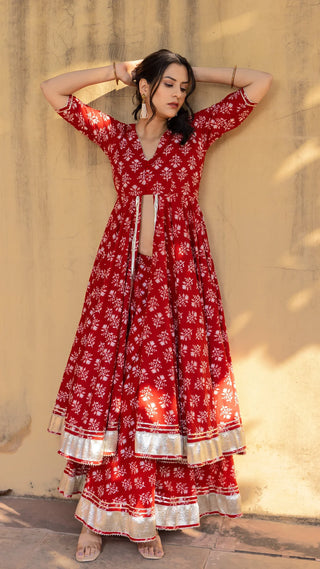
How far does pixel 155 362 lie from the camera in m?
2.71

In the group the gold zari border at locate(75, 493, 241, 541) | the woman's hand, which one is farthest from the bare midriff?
the gold zari border at locate(75, 493, 241, 541)

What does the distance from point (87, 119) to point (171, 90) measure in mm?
425

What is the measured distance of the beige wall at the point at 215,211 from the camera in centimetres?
297

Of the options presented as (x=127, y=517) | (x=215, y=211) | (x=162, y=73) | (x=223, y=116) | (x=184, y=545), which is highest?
(x=162, y=73)

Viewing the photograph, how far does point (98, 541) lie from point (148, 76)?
2.05 metres

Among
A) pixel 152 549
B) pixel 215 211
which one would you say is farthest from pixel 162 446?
pixel 215 211

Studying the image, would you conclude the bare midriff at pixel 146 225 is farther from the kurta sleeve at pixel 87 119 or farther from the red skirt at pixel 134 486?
the kurta sleeve at pixel 87 119

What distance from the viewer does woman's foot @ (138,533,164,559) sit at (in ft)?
8.84

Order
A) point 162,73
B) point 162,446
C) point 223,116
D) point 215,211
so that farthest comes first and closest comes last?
point 215,211
point 223,116
point 162,73
point 162,446

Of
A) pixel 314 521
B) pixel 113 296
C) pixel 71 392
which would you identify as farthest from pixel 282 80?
pixel 314 521

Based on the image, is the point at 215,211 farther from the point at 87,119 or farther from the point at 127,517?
the point at 127,517

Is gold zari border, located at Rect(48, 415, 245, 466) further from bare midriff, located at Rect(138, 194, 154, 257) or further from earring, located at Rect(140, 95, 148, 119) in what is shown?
earring, located at Rect(140, 95, 148, 119)

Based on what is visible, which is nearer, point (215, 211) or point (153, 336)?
point (153, 336)

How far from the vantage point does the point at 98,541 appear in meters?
2.75
